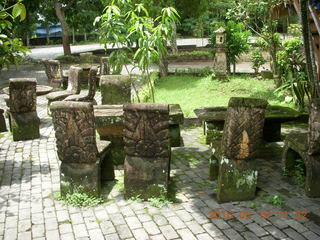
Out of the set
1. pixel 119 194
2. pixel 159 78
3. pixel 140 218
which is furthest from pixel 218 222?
pixel 159 78

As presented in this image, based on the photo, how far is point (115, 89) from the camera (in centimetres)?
782

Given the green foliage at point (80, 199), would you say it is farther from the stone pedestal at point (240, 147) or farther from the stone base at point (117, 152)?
the stone pedestal at point (240, 147)

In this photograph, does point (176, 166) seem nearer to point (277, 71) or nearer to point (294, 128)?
point (294, 128)

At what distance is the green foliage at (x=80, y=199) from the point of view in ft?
16.8

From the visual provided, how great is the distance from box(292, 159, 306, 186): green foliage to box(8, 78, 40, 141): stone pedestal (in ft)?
17.5

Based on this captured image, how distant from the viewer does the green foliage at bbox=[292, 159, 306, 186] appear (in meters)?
5.67

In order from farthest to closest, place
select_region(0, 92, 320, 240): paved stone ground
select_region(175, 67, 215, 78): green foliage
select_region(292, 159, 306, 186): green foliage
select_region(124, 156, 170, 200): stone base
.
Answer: select_region(175, 67, 215, 78): green foliage
select_region(292, 159, 306, 186): green foliage
select_region(124, 156, 170, 200): stone base
select_region(0, 92, 320, 240): paved stone ground

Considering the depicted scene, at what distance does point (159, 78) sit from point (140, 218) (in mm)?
12325

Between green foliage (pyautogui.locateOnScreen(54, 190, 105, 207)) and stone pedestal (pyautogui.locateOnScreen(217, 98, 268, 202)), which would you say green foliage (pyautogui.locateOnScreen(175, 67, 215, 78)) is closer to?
stone pedestal (pyautogui.locateOnScreen(217, 98, 268, 202))

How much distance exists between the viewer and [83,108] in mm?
4910

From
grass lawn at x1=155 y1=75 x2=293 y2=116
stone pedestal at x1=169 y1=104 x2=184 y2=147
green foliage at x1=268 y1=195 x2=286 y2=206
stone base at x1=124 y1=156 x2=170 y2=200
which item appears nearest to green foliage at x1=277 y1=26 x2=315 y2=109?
grass lawn at x1=155 y1=75 x2=293 y2=116

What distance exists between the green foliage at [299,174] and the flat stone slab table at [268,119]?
1216 millimetres

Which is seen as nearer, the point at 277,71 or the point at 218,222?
the point at 218,222

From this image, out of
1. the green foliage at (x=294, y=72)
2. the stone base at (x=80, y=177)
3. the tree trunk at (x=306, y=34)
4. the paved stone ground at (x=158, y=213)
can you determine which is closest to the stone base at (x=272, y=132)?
the paved stone ground at (x=158, y=213)
